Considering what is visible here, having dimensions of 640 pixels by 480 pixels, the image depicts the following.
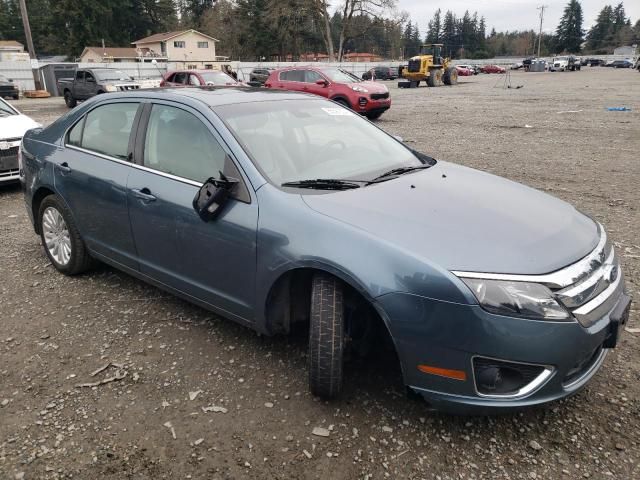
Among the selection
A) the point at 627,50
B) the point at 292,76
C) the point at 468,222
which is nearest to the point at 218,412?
the point at 468,222

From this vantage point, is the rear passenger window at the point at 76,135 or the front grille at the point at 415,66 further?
the front grille at the point at 415,66

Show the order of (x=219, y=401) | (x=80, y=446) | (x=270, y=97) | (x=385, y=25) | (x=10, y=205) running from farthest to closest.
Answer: (x=385, y=25) < (x=10, y=205) < (x=270, y=97) < (x=219, y=401) < (x=80, y=446)

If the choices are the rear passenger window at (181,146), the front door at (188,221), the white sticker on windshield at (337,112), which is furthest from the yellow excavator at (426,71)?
the front door at (188,221)

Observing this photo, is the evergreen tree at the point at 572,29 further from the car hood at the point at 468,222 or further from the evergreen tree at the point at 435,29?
the car hood at the point at 468,222

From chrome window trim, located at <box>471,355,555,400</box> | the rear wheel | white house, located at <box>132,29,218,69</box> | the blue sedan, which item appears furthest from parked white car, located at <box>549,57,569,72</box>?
chrome window trim, located at <box>471,355,555,400</box>

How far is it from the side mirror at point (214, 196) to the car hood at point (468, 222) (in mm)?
472

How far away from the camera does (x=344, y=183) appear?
3002 millimetres

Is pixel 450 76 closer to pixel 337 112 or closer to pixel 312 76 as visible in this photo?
pixel 312 76

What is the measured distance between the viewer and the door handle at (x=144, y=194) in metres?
3.35

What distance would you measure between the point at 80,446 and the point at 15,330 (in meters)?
1.51

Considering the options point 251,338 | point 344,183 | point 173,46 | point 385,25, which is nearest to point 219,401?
point 251,338

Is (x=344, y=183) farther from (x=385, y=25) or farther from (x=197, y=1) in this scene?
(x=197, y=1)

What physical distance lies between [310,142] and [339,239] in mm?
1121

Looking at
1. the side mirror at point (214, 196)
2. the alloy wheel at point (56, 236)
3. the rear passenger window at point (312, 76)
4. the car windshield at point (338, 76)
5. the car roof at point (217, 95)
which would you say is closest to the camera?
the side mirror at point (214, 196)
